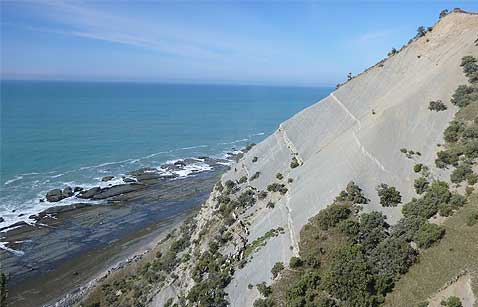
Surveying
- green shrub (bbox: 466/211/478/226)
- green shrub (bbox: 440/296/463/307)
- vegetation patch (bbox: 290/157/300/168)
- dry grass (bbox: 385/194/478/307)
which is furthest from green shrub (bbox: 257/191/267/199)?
green shrub (bbox: 440/296/463/307)

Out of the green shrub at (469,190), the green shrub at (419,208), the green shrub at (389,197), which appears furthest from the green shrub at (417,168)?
the green shrub at (469,190)

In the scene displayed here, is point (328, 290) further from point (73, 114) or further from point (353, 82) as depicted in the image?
point (73, 114)

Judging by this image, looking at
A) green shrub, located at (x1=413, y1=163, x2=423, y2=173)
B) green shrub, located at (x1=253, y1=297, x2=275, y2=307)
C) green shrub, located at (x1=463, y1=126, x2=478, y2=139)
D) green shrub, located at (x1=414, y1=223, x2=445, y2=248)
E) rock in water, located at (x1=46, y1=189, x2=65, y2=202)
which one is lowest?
rock in water, located at (x1=46, y1=189, x2=65, y2=202)

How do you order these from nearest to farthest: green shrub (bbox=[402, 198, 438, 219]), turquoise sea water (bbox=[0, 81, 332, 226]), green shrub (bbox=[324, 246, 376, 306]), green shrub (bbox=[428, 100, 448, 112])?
green shrub (bbox=[324, 246, 376, 306])
green shrub (bbox=[402, 198, 438, 219])
green shrub (bbox=[428, 100, 448, 112])
turquoise sea water (bbox=[0, 81, 332, 226])

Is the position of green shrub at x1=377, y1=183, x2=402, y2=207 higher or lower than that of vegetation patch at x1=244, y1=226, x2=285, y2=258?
higher

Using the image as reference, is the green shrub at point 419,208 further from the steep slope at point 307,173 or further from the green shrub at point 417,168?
the green shrub at point 417,168

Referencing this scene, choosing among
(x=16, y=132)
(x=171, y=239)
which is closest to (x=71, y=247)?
(x=171, y=239)

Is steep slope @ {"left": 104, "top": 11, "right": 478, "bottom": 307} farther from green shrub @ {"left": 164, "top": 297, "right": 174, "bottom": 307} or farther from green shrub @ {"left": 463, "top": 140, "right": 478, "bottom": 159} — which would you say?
green shrub @ {"left": 463, "top": 140, "right": 478, "bottom": 159}
